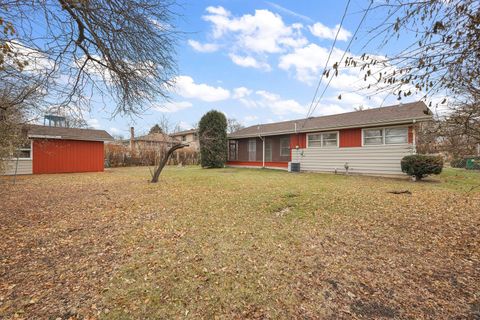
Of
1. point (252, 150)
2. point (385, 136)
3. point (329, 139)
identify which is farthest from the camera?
point (252, 150)

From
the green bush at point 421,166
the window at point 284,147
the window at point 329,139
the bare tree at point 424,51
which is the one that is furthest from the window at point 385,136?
the bare tree at point 424,51

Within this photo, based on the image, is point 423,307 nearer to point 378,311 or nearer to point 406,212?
point 378,311

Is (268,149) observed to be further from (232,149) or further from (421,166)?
(421,166)

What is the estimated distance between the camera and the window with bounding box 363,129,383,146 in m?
11.6

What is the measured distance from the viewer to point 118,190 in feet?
27.7

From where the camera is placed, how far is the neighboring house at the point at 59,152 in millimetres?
13969

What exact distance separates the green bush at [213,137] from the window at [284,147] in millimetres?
4517

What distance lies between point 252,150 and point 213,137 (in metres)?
3.16

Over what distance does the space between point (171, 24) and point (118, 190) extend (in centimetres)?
625

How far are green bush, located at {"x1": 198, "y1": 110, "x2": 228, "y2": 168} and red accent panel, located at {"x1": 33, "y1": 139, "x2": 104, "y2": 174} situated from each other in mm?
7179

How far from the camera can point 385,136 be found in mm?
11375

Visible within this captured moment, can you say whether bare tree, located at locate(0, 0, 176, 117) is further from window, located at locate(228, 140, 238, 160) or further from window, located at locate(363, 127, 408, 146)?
window, located at locate(228, 140, 238, 160)

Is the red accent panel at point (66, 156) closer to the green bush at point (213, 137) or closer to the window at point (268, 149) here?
the green bush at point (213, 137)

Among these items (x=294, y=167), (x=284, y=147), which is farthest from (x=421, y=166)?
(x=284, y=147)
